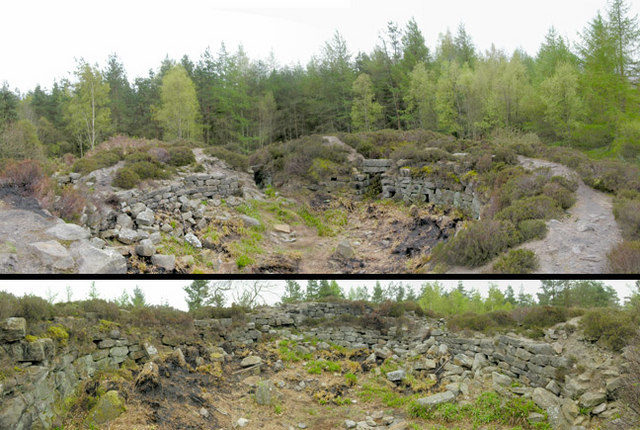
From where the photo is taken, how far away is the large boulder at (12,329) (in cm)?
671

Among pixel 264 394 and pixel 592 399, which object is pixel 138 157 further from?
pixel 592 399

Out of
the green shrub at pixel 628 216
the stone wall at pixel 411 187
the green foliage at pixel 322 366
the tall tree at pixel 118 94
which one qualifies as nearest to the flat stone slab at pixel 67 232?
the green foliage at pixel 322 366

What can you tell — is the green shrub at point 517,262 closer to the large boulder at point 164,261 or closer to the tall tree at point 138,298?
the large boulder at point 164,261

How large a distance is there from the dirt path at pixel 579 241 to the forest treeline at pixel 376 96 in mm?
13620

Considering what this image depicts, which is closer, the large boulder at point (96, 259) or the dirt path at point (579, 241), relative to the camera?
the dirt path at point (579, 241)

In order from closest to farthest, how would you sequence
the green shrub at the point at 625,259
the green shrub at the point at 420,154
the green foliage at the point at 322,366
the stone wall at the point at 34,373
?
the stone wall at the point at 34,373 → the green shrub at the point at 625,259 → the green foliage at the point at 322,366 → the green shrub at the point at 420,154

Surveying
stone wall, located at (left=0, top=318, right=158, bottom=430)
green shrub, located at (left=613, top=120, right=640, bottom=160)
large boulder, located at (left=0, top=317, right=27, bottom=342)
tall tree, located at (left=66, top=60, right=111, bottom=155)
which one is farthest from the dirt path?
tall tree, located at (left=66, top=60, right=111, bottom=155)

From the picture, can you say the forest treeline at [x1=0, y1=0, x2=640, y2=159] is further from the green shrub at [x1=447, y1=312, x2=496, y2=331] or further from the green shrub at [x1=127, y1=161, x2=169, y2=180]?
the green shrub at [x1=447, y1=312, x2=496, y2=331]

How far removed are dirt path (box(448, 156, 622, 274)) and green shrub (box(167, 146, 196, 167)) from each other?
1059cm

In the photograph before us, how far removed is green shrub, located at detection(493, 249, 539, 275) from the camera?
6914 mm

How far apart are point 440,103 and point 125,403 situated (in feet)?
80.0

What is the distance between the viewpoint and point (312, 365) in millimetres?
12906

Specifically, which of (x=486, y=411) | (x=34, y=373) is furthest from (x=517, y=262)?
(x=34, y=373)

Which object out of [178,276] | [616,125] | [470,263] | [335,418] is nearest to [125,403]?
[178,276]
